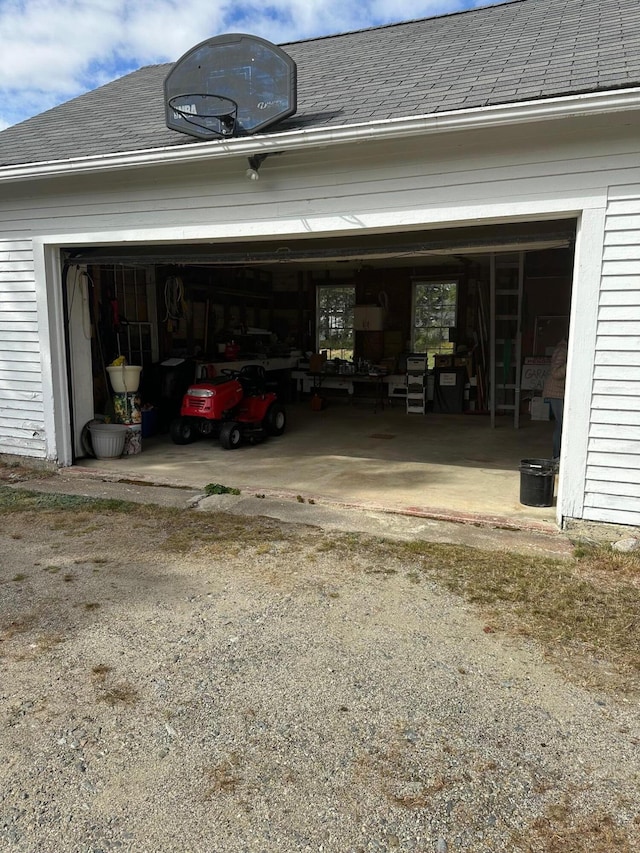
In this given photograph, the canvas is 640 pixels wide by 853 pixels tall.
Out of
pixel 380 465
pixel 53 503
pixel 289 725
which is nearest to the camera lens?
pixel 289 725

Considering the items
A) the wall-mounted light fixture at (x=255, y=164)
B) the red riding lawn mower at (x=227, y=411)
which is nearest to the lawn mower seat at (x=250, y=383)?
the red riding lawn mower at (x=227, y=411)

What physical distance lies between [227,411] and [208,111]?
362 centimetres

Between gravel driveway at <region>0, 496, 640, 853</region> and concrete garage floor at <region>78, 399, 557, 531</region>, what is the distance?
178 cm

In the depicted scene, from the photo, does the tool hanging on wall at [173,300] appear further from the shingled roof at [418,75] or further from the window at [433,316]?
the window at [433,316]

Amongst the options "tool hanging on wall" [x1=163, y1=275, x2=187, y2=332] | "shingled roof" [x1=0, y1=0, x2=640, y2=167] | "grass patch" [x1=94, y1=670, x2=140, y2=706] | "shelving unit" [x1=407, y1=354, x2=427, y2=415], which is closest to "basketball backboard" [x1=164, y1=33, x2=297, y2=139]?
"shingled roof" [x1=0, y1=0, x2=640, y2=167]

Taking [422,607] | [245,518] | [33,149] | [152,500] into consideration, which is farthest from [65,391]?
[422,607]

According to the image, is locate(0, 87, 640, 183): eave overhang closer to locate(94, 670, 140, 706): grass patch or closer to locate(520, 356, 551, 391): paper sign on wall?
locate(94, 670, 140, 706): grass patch

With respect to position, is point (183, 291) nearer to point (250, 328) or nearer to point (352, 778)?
point (250, 328)

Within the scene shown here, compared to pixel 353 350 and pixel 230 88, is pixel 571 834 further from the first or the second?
pixel 353 350

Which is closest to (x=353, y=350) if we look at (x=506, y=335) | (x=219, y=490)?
(x=506, y=335)

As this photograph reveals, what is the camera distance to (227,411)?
25.6 feet

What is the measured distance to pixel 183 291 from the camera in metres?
10.4

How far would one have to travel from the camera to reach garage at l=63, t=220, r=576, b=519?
238 inches

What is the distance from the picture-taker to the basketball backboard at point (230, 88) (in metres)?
5.00
